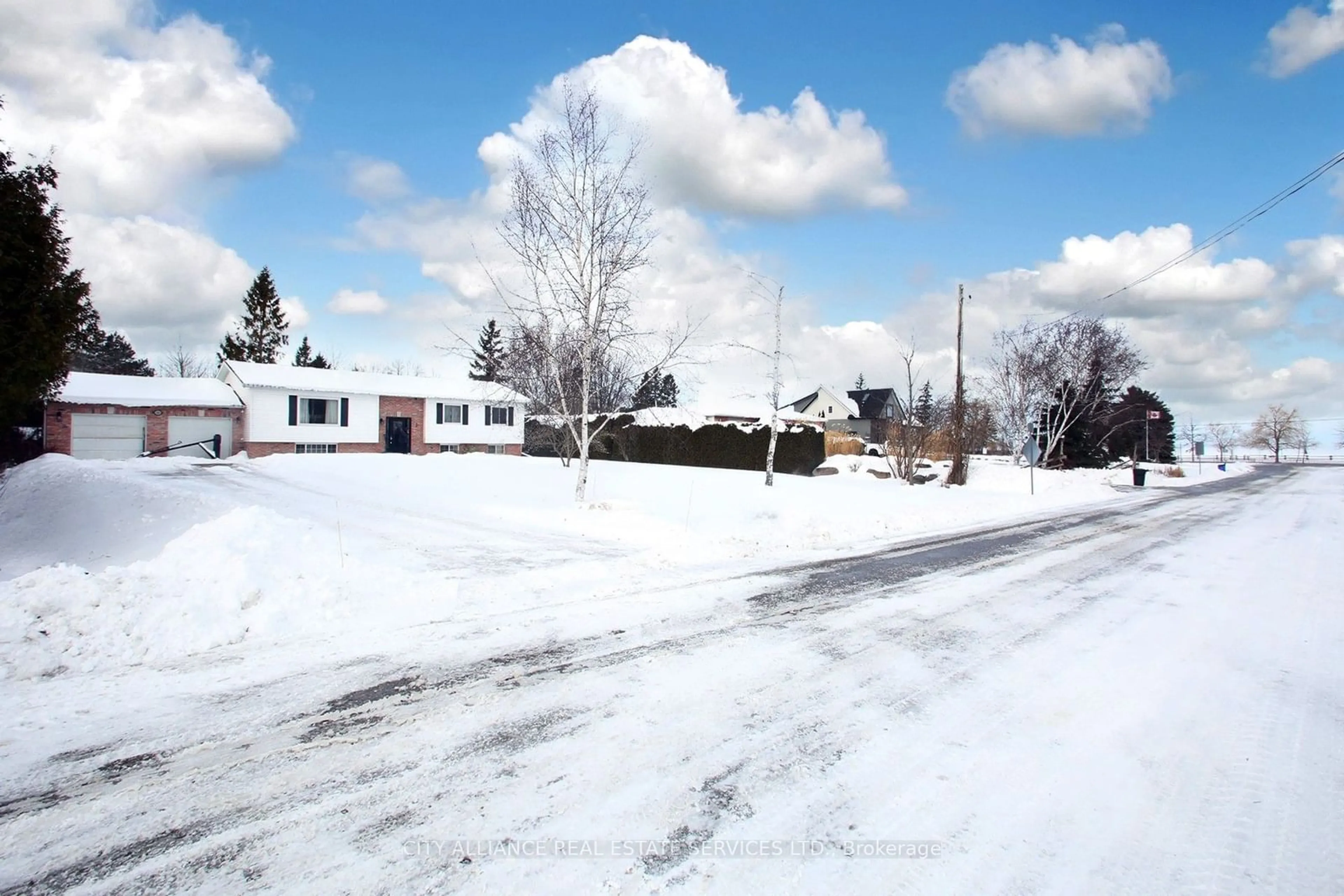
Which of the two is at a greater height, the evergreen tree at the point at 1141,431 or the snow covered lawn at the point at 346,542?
the evergreen tree at the point at 1141,431

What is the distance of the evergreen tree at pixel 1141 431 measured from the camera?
150ft

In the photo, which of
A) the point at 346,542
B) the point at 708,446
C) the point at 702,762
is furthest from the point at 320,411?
the point at 702,762

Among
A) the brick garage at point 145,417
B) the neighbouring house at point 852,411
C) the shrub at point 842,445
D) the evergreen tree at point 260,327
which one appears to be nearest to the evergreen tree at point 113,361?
the evergreen tree at point 260,327

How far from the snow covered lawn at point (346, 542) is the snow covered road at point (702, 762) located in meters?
0.65

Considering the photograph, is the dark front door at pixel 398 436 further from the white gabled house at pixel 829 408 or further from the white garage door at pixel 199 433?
the white gabled house at pixel 829 408

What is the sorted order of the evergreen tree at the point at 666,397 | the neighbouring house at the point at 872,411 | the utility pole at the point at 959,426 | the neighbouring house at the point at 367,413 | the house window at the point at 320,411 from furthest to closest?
the neighbouring house at the point at 872,411, the evergreen tree at the point at 666,397, the house window at the point at 320,411, the neighbouring house at the point at 367,413, the utility pole at the point at 959,426

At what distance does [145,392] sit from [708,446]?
81.7 feet

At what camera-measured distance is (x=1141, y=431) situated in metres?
53.0

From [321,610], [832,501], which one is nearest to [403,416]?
[832,501]

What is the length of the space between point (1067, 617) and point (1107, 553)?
4993 mm

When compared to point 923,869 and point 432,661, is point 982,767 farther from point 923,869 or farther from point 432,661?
point 432,661

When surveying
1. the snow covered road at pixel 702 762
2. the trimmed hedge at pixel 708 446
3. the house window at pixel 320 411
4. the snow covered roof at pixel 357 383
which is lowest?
the snow covered road at pixel 702 762

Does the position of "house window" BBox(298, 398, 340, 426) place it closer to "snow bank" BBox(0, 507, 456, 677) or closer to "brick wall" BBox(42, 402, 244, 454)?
"brick wall" BBox(42, 402, 244, 454)

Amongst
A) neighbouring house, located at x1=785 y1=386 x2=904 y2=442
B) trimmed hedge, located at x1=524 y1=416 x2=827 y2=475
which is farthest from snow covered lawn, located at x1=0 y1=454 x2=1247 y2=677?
neighbouring house, located at x1=785 y1=386 x2=904 y2=442
